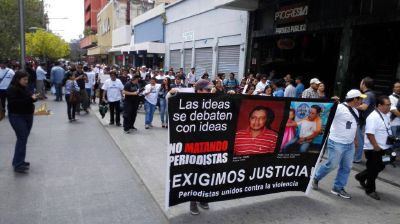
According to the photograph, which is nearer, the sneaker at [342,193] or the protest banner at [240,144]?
the protest banner at [240,144]

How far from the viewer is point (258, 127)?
4871 mm

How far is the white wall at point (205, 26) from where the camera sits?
56.0 ft

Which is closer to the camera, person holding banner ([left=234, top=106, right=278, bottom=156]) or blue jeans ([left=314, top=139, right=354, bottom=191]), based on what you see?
person holding banner ([left=234, top=106, right=278, bottom=156])

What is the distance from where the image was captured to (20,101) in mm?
6246

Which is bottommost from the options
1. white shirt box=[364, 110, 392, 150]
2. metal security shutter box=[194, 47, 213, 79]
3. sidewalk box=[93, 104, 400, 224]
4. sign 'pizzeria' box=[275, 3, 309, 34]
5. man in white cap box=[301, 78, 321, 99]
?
sidewalk box=[93, 104, 400, 224]

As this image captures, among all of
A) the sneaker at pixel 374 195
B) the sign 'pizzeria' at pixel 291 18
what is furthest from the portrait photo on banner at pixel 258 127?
the sign 'pizzeria' at pixel 291 18

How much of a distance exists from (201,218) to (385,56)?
911cm

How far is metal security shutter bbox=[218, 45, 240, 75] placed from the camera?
17.5 m

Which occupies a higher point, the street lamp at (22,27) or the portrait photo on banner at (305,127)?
the street lamp at (22,27)

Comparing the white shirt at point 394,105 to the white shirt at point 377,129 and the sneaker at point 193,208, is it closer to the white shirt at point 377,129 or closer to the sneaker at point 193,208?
the white shirt at point 377,129

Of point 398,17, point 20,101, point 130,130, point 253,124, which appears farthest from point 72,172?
point 398,17

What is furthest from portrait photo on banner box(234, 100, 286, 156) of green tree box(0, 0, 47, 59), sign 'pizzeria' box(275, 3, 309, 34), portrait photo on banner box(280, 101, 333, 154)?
green tree box(0, 0, 47, 59)

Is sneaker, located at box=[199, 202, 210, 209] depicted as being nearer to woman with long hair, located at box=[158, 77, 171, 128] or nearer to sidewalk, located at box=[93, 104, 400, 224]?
sidewalk, located at box=[93, 104, 400, 224]

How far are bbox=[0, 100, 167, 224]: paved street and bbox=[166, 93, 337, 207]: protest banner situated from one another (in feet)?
Answer: 2.56
